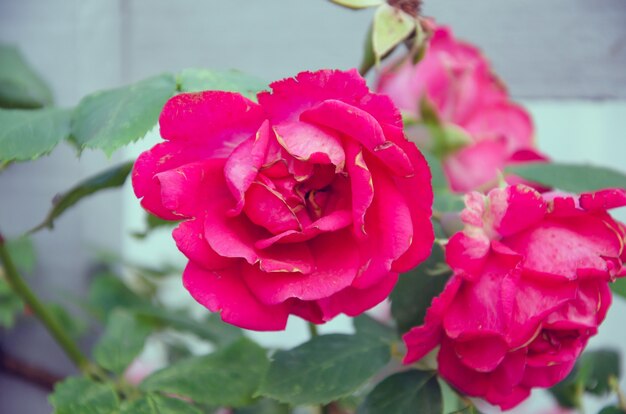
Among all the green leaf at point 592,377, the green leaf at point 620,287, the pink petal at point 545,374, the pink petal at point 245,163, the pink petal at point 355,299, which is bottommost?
the green leaf at point 592,377

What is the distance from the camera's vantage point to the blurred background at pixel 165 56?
0.66m

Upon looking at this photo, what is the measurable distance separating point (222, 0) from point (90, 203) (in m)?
0.32

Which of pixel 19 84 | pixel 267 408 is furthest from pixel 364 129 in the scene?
pixel 19 84

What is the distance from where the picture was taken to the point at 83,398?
400 mm

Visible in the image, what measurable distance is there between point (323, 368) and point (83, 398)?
169 mm

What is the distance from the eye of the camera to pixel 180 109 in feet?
0.91

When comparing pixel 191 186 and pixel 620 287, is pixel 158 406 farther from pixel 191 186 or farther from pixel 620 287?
pixel 620 287

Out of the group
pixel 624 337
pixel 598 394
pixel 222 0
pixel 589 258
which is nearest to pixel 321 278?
pixel 589 258

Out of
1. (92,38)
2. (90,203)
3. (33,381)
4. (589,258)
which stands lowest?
(33,381)

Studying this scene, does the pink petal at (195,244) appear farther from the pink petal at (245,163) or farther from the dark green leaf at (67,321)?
the dark green leaf at (67,321)

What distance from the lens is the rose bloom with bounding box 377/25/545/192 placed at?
53 centimetres

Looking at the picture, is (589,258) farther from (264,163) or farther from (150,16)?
(150,16)

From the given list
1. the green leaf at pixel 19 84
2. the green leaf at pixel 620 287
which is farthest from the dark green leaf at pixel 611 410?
the green leaf at pixel 19 84

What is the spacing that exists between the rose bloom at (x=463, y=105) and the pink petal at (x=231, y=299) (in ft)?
0.98
